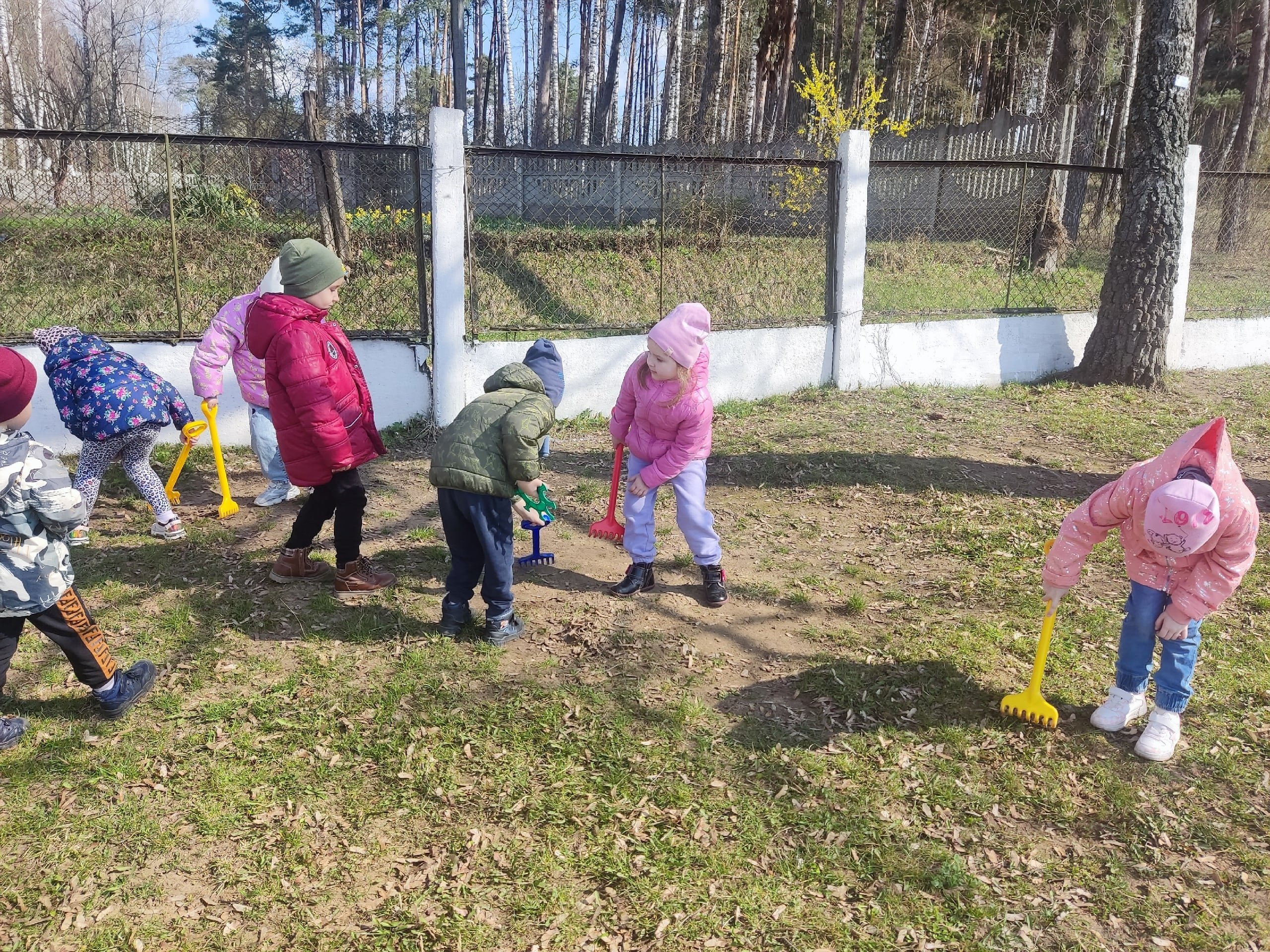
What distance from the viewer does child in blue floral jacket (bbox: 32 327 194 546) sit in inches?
190

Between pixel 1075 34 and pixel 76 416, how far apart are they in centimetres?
1958

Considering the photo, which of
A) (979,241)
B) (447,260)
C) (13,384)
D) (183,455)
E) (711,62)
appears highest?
(711,62)

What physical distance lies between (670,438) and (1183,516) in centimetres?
219

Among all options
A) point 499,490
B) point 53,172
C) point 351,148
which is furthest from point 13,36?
point 499,490

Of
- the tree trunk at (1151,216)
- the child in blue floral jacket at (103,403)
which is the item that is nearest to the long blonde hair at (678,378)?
the child in blue floral jacket at (103,403)

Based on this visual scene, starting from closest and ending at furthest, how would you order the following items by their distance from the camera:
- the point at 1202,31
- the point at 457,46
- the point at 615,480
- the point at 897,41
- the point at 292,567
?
the point at 292,567 < the point at 615,480 < the point at 897,41 < the point at 1202,31 < the point at 457,46

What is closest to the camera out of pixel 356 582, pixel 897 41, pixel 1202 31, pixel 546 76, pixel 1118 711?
pixel 1118 711

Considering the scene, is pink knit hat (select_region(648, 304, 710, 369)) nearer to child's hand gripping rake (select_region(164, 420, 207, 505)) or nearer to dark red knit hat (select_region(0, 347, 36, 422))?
dark red knit hat (select_region(0, 347, 36, 422))

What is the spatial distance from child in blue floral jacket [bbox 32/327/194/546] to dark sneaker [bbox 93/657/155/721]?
57.5 inches

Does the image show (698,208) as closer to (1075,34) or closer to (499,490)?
(499,490)

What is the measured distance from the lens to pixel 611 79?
32438mm

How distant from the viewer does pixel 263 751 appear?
3295 millimetres

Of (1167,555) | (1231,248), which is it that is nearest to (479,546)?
(1167,555)

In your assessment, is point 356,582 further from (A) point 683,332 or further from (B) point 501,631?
(A) point 683,332
